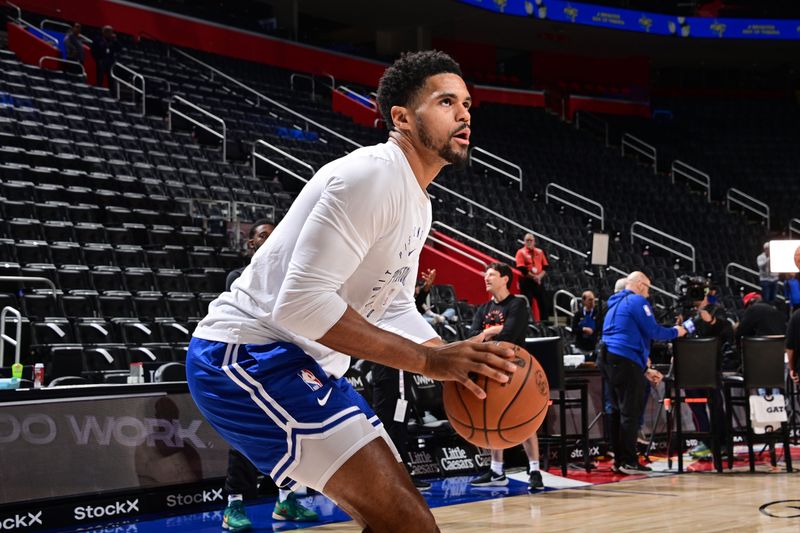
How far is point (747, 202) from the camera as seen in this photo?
2448 centimetres

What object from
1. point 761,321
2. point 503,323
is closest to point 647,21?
point 761,321

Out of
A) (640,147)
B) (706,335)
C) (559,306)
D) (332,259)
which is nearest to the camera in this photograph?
(332,259)

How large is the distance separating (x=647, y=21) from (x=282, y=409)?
25.6 m

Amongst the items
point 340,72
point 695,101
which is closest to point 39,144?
point 340,72

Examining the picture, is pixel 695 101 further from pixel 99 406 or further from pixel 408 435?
pixel 99 406

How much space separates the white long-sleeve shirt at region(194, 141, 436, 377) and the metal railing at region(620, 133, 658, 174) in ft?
77.9

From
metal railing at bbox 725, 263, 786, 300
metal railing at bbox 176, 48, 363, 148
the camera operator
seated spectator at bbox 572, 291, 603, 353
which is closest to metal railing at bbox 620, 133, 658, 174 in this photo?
metal railing at bbox 725, 263, 786, 300

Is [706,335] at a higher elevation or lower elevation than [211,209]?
lower

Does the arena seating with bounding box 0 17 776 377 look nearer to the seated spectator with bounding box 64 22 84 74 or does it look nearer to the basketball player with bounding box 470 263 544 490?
the seated spectator with bounding box 64 22 84 74

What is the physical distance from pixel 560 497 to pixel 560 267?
896cm

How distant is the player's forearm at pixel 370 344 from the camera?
2.27 meters

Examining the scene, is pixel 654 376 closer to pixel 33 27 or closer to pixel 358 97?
pixel 33 27

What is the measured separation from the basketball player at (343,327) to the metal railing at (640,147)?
23601 mm

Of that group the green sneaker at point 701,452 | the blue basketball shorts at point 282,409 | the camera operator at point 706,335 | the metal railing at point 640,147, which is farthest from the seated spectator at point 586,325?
the metal railing at point 640,147
